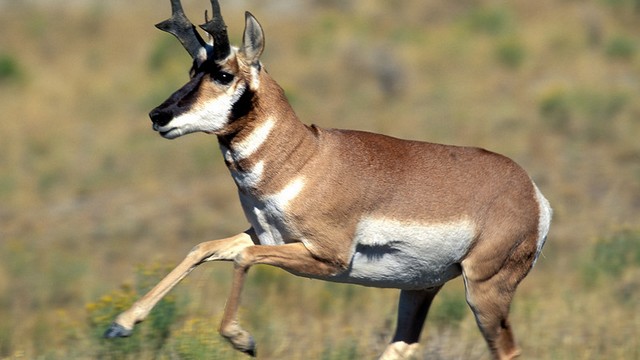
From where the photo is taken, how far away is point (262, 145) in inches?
261

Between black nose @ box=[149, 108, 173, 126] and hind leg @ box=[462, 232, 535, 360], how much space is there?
218 cm

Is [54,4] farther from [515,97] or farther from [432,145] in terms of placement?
[432,145]

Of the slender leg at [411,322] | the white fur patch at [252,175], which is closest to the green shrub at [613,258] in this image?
the slender leg at [411,322]

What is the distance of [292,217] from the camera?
6570mm

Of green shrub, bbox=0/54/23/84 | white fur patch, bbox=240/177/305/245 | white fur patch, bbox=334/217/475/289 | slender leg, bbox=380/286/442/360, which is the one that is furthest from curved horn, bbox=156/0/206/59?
green shrub, bbox=0/54/23/84

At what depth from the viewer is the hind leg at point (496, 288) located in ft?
23.4

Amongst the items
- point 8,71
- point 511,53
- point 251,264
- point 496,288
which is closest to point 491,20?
point 511,53

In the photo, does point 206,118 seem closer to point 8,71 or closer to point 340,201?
point 340,201

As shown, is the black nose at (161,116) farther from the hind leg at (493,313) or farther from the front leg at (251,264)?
the hind leg at (493,313)

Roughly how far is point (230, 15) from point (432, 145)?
→ 24.7 m

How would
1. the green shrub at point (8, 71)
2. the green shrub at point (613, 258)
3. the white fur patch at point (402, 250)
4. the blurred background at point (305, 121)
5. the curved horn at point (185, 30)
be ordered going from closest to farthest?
the curved horn at point (185, 30)
the white fur patch at point (402, 250)
the blurred background at point (305, 121)
the green shrub at point (613, 258)
the green shrub at point (8, 71)

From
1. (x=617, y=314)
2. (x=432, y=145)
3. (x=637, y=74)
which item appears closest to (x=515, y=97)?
(x=637, y=74)

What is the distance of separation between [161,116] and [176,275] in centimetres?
102

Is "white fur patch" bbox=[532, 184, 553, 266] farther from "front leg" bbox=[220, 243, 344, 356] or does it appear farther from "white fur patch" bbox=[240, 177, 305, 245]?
"white fur patch" bbox=[240, 177, 305, 245]
